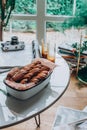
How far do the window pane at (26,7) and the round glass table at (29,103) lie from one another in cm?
166

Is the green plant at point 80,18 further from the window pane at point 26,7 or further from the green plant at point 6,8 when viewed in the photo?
the green plant at point 6,8

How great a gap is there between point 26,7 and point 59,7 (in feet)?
1.22

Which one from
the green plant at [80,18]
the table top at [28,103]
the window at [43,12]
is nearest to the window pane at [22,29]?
the window at [43,12]

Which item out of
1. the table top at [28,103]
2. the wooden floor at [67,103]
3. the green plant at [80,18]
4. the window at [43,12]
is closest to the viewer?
the table top at [28,103]

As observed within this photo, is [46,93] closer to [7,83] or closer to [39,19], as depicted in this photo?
[7,83]

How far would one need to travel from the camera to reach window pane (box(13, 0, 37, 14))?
2.78 metres

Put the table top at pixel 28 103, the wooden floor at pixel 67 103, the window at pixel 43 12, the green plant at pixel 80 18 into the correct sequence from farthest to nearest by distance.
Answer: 1. the window at pixel 43 12
2. the green plant at pixel 80 18
3. the wooden floor at pixel 67 103
4. the table top at pixel 28 103

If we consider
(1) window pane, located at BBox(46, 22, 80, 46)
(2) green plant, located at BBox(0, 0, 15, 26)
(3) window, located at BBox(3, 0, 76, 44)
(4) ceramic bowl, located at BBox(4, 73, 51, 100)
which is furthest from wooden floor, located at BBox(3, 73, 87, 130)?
(2) green plant, located at BBox(0, 0, 15, 26)

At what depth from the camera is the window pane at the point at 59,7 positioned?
109 inches

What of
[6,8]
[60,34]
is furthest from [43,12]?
[6,8]

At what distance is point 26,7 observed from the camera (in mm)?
2791

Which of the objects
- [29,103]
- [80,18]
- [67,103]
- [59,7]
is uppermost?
[59,7]

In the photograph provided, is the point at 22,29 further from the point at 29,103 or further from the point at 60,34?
the point at 29,103

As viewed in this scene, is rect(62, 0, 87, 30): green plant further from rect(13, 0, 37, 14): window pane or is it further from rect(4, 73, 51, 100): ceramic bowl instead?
rect(4, 73, 51, 100): ceramic bowl
